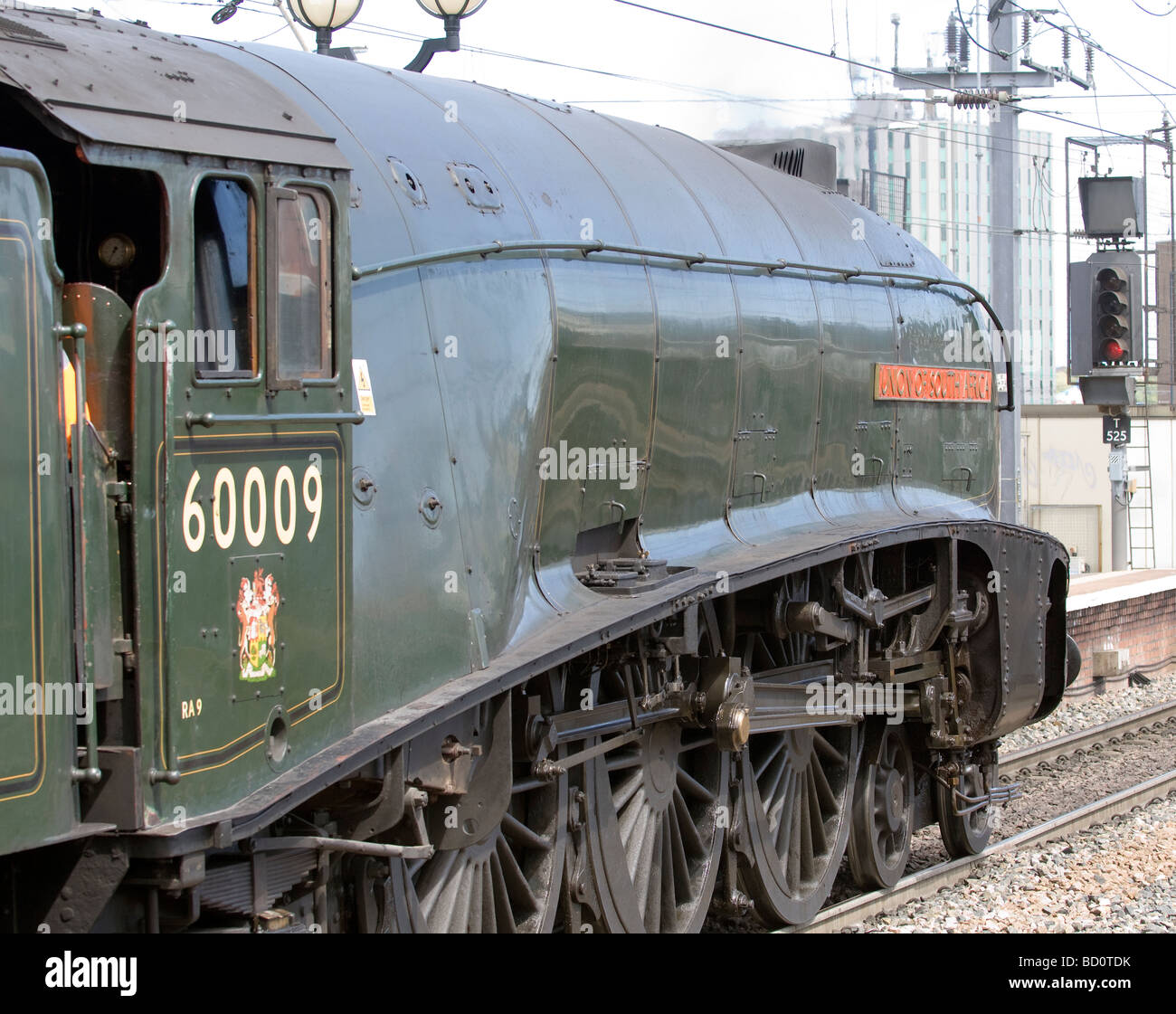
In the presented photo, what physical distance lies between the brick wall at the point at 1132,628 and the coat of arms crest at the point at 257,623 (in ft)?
47.5

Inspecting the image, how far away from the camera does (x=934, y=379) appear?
10.2 meters

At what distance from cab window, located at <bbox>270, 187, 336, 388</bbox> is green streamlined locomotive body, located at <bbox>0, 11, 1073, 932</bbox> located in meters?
0.01

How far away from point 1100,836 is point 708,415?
5340 mm

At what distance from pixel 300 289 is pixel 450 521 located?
4.19 ft

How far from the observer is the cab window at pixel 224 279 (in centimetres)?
420

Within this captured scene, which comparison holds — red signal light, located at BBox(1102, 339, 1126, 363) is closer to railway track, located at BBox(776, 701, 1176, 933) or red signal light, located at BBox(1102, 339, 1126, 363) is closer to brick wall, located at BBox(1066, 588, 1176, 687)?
brick wall, located at BBox(1066, 588, 1176, 687)

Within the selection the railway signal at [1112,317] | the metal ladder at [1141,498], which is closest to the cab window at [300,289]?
the railway signal at [1112,317]

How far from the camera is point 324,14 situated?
7410 millimetres

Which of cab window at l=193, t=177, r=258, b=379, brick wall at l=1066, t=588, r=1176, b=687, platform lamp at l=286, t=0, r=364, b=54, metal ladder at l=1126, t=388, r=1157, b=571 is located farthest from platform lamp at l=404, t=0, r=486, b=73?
metal ladder at l=1126, t=388, r=1157, b=571

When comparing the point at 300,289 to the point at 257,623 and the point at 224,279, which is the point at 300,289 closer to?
the point at 224,279

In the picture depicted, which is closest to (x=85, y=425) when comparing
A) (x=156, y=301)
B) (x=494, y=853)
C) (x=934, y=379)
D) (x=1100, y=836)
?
(x=156, y=301)

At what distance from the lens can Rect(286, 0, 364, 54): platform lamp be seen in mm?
7348

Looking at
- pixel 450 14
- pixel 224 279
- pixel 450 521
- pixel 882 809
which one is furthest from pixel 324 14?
pixel 882 809
